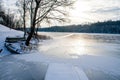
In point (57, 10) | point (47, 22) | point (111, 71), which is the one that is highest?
point (57, 10)

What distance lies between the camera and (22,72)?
8805 millimetres

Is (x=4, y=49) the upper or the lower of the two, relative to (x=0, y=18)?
lower

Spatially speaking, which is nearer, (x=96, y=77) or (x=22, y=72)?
(x=96, y=77)

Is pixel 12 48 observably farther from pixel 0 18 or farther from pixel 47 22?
pixel 0 18

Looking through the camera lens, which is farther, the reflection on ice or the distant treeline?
the distant treeline

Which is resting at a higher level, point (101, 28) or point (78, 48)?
point (101, 28)

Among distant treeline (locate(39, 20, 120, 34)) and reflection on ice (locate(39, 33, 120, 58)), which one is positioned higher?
distant treeline (locate(39, 20, 120, 34))

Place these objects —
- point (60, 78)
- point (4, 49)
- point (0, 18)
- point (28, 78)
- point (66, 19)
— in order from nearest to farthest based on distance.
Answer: point (60, 78) → point (28, 78) → point (4, 49) → point (66, 19) → point (0, 18)

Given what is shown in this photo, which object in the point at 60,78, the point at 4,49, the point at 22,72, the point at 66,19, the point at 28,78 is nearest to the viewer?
the point at 60,78

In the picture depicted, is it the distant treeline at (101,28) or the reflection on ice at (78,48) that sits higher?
→ the distant treeline at (101,28)

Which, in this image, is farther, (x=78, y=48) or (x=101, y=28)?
(x=101, y=28)

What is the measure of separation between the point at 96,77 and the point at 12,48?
9.94 m

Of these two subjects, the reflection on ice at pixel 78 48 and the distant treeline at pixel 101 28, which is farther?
the distant treeline at pixel 101 28

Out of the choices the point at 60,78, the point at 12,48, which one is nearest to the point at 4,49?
the point at 12,48
